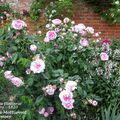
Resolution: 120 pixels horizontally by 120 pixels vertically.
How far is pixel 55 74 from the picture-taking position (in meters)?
3.34

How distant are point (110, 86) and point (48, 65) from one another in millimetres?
898

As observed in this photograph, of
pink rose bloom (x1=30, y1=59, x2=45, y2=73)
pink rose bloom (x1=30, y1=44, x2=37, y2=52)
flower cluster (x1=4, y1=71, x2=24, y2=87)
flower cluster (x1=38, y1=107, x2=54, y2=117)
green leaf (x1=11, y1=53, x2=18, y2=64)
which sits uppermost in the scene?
pink rose bloom (x1=30, y1=44, x2=37, y2=52)

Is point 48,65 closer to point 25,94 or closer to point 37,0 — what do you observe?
point 25,94

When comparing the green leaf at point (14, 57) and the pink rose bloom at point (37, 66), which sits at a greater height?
the pink rose bloom at point (37, 66)

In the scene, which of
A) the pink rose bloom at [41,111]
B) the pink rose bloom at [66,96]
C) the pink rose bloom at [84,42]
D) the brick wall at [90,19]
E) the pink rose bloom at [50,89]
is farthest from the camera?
the brick wall at [90,19]

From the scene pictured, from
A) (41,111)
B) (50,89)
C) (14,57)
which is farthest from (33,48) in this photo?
(41,111)

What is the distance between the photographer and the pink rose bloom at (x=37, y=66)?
124 inches

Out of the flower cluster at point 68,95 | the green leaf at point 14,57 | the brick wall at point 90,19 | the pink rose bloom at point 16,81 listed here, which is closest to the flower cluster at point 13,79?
the pink rose bloom at point 16,81

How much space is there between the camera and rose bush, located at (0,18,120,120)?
3248mm

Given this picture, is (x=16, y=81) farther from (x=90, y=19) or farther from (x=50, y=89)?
(x=90, y=19)

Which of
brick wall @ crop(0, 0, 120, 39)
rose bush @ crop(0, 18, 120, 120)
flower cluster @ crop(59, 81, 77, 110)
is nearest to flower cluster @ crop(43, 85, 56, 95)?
rose bush @ crop(0, 18, 120, 120)

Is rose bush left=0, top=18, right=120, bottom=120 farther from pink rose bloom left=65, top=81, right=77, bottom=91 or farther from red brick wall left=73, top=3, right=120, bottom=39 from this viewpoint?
red brick wall left=73, top=3, right=120, bottom=39

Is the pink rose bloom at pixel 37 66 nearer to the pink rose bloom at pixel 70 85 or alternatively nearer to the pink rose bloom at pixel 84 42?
the pink rose bloom at pixel 70 85

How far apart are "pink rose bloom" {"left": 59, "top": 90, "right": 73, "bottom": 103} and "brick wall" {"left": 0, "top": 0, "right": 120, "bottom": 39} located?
4.34m
